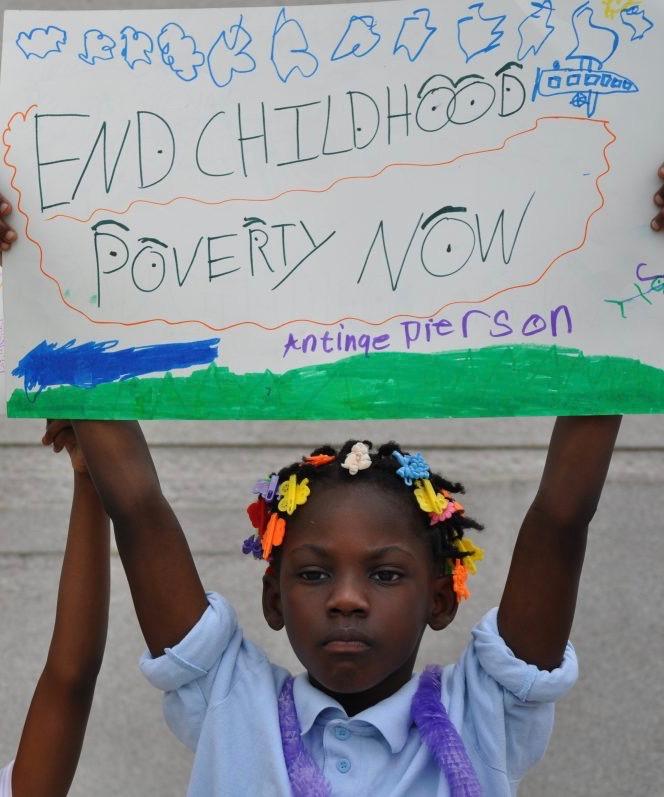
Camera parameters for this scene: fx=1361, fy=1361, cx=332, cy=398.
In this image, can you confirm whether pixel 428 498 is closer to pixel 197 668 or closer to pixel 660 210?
pixel 197 668

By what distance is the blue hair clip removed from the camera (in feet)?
7.55

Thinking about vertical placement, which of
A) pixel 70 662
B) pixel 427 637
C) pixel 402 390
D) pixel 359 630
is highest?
pixel 402 390

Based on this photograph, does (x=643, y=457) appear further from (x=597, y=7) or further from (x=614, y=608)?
(x=597, y=7)

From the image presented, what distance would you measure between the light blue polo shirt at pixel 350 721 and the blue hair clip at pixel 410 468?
267mm

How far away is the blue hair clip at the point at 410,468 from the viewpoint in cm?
230

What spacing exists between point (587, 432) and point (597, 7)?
723 millimetres

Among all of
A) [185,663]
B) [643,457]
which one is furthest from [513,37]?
[643,457]

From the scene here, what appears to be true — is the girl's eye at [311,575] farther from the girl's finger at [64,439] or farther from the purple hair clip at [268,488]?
the girl's finger at [64,439]

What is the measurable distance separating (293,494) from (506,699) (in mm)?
483

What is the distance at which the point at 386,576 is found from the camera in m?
2.21

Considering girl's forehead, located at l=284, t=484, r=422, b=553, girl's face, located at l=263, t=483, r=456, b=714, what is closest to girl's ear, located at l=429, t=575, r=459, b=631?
girl's face, located at l=263, t=483, r=456, b=714

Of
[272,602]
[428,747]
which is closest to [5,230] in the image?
[272,602]

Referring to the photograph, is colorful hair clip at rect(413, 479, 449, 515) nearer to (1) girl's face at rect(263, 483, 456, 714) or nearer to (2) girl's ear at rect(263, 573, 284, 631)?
(1) girl's face at rect(263, 483, 456, 714)

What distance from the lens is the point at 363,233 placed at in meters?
2.33
